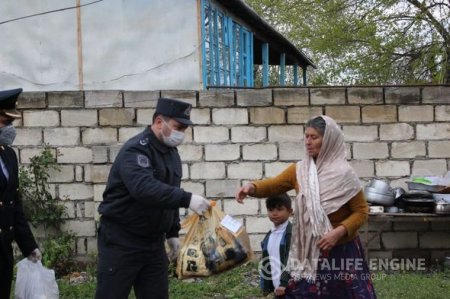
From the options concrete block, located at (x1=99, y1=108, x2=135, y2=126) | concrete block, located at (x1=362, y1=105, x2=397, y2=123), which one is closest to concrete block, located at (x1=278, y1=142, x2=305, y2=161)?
concrete block, located at (x1=362, y1=105, x2=397, y2=123)

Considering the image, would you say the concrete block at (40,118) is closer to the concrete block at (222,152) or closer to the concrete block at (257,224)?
the concrete block at (222,152)

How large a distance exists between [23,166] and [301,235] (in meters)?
4.13

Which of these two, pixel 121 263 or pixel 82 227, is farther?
pixel 82 227

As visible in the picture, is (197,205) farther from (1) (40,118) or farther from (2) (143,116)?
(1) (40,118)

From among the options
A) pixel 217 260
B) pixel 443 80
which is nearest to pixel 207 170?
pixel 217 260

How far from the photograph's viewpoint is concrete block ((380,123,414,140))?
21.8 ft

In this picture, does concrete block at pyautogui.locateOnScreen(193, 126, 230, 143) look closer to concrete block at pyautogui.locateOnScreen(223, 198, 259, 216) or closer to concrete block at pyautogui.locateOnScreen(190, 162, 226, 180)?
concrete block at pyautogui.locateOnScreen(190, 162, 226, 180)

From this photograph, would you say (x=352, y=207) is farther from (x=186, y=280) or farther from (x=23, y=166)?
(x=23, y=166)

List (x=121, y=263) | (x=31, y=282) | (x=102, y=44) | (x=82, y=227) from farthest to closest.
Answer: (x=102, y=44) → (x=82, y=227) → (x=31, y=282) → (x=121, y=263)

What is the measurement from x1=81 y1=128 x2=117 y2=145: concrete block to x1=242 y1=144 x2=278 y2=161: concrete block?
1439mm

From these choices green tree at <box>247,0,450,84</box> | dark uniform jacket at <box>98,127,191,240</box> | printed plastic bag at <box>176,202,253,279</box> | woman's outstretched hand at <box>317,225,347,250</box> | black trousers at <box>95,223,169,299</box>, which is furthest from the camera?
green tree at <box>247,0,450,84</box>

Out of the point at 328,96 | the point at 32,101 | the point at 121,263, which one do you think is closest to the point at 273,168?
the point at 328,96

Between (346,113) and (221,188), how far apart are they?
1568 millimetres

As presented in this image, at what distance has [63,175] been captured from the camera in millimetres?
6828
